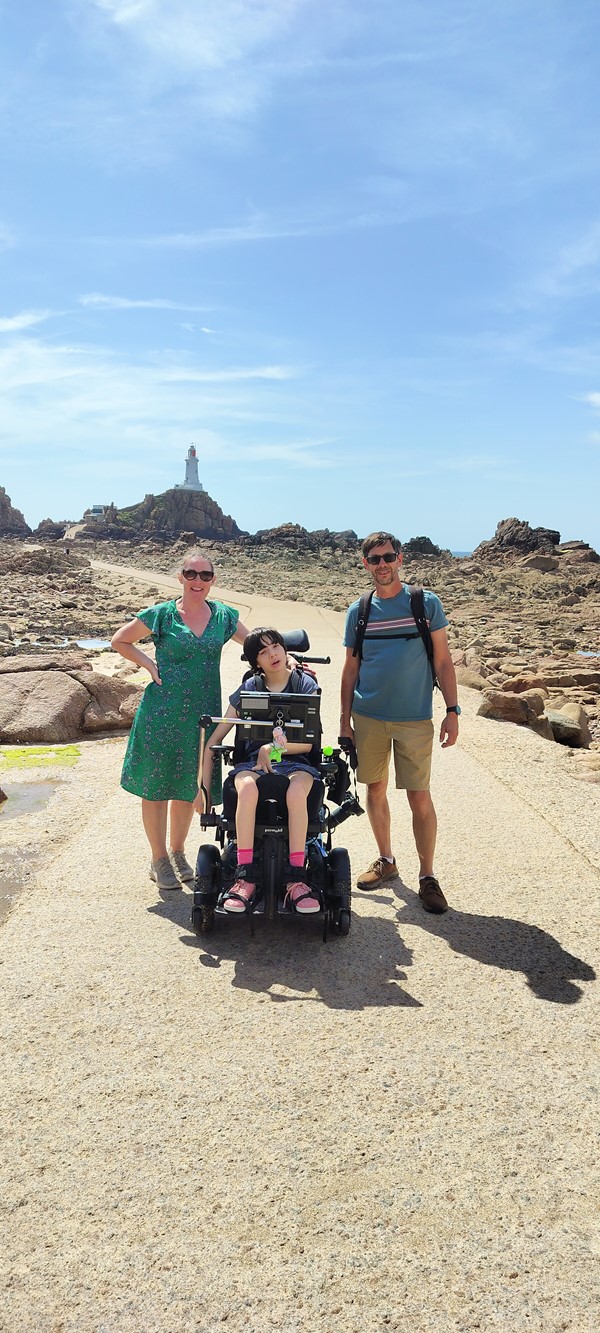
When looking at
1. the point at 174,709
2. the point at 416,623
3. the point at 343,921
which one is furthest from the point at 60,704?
the point at 343,921

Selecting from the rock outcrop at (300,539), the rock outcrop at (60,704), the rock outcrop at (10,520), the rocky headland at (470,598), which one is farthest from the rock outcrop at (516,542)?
the rock outcrop at (10,520)

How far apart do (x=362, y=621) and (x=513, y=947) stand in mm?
1982

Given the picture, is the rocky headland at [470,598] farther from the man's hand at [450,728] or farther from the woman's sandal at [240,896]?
the woman's sandal at [240,896]

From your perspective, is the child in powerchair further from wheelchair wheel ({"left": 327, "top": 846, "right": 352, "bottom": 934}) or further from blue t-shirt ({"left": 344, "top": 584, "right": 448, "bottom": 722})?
blue t-shirt ({"left": 344, "top": 584, "right": 448, "bottom": 722})

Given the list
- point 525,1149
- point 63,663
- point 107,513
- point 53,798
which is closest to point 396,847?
point 53,798

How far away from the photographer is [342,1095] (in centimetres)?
349

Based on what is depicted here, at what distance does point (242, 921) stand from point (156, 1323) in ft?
8.76

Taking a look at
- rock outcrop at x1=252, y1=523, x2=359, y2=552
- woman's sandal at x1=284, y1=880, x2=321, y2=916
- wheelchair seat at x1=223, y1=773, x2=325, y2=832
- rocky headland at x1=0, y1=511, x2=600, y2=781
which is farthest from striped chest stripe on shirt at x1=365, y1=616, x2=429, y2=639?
rock outcrop at x1=252, y1=523, x2=359, y2=552

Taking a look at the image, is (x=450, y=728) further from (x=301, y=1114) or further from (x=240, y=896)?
(x=301, y=1114)

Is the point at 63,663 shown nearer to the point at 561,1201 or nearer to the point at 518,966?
the point at 518,966

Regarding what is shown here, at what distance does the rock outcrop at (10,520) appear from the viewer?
385 ft

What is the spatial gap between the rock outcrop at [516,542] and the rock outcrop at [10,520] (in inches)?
2585

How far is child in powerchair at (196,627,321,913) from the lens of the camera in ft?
15.6

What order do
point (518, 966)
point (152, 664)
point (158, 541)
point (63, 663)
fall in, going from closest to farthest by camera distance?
1. point (518, 966)
2. point (152, 664)
3. point (63, 663)
4. point (158, 541)
